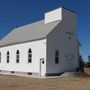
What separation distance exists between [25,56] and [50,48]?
5.11 meters

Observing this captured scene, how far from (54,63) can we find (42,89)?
14849 millimetres

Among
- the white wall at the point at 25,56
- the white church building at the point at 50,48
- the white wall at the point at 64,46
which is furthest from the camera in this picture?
the white wall at the point at 25,56

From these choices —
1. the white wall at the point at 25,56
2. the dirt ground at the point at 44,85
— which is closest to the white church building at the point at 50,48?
the white wall at the point at 25,56

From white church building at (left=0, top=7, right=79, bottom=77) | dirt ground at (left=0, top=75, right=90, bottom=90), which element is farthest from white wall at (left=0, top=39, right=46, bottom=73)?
dirt ground at (left=0, top=75, right=90, bottom=90)

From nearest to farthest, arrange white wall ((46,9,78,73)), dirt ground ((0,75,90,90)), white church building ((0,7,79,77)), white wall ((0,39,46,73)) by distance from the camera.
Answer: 1. dirt ground ((0,75,90,90))
2. white church building ((0,7,79,77))
3. white wall ((46,9,78,73))
4. white wall ((0,39,46,73))

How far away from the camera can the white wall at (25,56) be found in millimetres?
29734

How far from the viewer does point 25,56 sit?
32.7m

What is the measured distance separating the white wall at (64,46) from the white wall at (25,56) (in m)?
0.99

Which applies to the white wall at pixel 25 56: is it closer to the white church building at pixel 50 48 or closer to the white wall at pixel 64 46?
the white church building at pixel 50 48

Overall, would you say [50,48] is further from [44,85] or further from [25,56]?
[44,85]

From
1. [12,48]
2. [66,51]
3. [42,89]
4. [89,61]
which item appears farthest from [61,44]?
[42,89]

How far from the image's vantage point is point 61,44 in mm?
30641

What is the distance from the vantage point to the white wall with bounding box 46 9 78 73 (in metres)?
29.3

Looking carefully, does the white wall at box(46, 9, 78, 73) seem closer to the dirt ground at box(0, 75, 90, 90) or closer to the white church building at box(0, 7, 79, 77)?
the white church building at box(0, 7, 79, 77)
